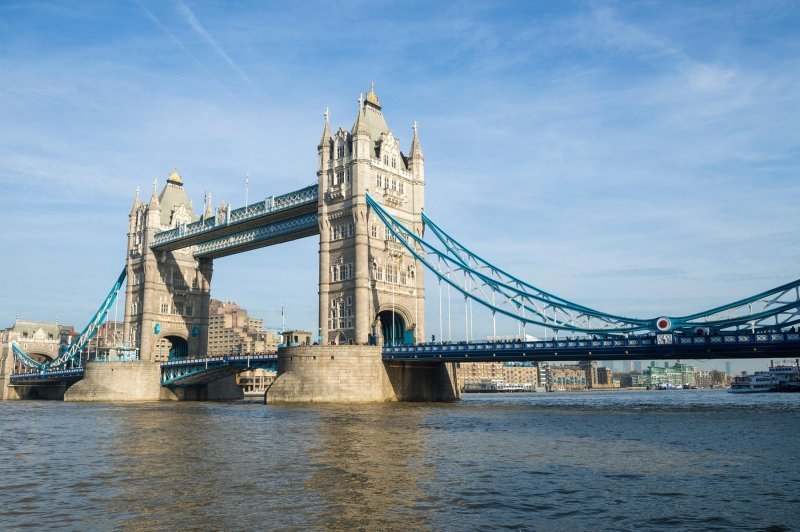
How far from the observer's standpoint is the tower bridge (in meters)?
59.5

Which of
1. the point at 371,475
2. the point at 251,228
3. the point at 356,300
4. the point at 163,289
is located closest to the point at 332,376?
the point at 356,300

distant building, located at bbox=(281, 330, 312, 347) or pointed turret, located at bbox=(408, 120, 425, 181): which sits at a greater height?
pointed turret, located at bbox=(408, 120, 425, 181)

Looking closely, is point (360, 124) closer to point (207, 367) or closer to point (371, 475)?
point (207, 367)

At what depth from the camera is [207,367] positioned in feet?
279

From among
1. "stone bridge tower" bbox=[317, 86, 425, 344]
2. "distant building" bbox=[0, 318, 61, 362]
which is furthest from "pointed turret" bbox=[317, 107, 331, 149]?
"distant building" bbox=[0, 318, 61, 362]

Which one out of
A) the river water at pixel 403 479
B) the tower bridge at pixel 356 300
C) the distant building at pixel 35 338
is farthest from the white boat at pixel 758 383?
the distant building at pixel 35 338

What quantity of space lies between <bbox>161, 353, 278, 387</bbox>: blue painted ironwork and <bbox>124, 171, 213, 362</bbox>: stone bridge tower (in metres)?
12.1

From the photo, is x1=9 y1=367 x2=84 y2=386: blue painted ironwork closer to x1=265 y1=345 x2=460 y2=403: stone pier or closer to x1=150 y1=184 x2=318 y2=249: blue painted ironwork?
x1=150 y1=184 x2=318 y2=249: blue painted ironwork

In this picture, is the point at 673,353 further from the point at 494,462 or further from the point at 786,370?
the point at 786,370

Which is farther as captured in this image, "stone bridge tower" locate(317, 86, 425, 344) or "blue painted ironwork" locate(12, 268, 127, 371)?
"blue painted ironwork" locate(12, 268, 127, 371)

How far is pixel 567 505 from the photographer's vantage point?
1659cm

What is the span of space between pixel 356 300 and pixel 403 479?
54.3 metres

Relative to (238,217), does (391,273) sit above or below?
below

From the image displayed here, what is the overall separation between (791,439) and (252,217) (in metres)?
69.2
